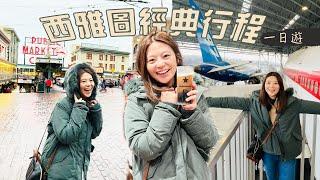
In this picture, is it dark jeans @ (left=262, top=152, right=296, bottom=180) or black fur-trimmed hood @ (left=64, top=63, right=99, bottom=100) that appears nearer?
black fur-trimmed hood @ (left=64, top=63, right=99, bottom=100)

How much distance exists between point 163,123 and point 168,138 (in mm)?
51

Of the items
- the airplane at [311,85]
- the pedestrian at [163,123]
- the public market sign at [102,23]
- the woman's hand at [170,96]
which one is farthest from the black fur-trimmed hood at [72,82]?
the public market sign at [102,23]

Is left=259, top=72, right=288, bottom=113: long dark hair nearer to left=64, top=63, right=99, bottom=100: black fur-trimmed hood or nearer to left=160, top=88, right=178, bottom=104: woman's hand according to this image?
left=64, top=63, right=99, bottom=100: black fur-trimmed hood

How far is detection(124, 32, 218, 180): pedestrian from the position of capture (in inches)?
41.1

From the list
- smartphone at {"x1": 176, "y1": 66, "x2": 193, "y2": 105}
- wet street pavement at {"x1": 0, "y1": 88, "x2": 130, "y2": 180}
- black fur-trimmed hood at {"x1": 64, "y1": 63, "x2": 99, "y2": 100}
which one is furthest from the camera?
wet street pavement at {"x1": 0, "y1": 88, "x2": 130, "y2": 180}

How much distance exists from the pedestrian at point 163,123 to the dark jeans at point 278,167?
5.41ft

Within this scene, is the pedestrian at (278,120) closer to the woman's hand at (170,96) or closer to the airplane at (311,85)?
the airplane at (311,85)

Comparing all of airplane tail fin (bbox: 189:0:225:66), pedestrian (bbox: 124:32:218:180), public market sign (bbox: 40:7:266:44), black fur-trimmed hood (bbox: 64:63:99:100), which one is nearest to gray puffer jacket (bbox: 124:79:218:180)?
pedestrian (bbox: 124:32:218:180)

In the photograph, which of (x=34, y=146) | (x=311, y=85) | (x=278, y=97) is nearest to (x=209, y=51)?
(x=311, y=85)

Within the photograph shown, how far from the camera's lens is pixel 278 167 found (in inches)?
104

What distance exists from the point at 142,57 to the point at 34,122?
306 inches

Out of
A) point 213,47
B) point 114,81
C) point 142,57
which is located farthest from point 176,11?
point 114,81

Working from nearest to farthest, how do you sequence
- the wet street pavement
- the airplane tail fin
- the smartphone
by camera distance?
the smartphone
the wet street pavement
the airplane tail fin

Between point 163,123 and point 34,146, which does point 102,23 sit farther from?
point 163,123
